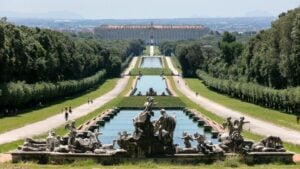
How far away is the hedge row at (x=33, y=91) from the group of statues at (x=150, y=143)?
120 ft

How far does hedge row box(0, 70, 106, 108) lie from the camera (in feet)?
224

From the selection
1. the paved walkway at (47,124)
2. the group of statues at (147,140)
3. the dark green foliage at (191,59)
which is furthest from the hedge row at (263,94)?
the dark green foliage at (191,59)

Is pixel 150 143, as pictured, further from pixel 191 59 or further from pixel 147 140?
pixel 191 59

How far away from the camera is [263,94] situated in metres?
79.6

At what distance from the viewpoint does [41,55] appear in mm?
87688

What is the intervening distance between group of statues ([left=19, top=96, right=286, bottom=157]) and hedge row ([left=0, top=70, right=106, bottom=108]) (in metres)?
36.5

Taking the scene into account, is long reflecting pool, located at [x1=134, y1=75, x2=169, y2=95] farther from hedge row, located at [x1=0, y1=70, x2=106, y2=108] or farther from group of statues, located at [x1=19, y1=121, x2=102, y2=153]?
group of statues, located at [x1=19, y1=121, x2=102, y2=153]

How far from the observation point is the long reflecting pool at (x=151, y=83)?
118 metres

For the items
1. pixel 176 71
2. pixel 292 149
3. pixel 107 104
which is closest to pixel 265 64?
pixel 107 104

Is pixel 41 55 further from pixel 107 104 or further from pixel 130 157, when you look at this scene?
pixel 130 157

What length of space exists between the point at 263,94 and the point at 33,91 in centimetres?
2462

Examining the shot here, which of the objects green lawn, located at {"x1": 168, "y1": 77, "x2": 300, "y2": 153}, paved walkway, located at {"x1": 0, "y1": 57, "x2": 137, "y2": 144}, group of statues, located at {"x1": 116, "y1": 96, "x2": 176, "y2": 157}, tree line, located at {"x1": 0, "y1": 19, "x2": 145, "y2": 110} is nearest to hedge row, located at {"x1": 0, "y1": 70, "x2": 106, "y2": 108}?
tree line, located at {"x1": 0, "y1": 19, "x2": 145, "y2": 110}

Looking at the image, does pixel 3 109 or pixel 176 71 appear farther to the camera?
pixel 176 71

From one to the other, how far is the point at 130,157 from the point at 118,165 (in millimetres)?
962
